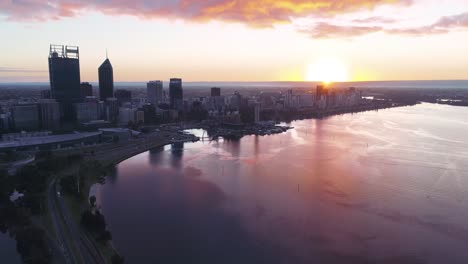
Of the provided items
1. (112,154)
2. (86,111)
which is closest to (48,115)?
(86,111)

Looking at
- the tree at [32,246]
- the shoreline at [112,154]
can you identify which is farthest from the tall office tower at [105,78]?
the tree at [32,246]

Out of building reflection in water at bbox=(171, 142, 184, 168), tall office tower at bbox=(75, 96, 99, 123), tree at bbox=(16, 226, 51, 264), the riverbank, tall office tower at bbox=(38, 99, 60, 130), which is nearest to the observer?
tree at bbox=(16, 226, 51, 264)

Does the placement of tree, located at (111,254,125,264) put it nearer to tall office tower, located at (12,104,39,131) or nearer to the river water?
the river water

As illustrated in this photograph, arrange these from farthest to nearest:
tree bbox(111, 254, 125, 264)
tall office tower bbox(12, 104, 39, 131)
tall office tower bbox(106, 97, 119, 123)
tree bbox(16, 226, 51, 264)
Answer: tall office tower bbox(106, 97, 119, 123)
tall office tower bbox(12, 104, 39, 131)
tree bbox(111, 254, 125, 264)
tree bbox(16, 226, 51, 264)

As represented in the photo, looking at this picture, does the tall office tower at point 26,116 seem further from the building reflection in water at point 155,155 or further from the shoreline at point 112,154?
the building reflection in water at point 155,155

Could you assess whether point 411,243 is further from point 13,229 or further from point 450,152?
point 450,152

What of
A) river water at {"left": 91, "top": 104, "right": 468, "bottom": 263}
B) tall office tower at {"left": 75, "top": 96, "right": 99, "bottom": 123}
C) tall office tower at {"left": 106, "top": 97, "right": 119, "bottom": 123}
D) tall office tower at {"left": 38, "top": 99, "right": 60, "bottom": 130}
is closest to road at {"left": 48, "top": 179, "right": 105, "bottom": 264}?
river water at {"left": 91, "top": 104, "right": 468, "bottom": 263}

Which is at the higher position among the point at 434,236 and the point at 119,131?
the point at 119,131

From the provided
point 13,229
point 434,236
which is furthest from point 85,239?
point 434,236
